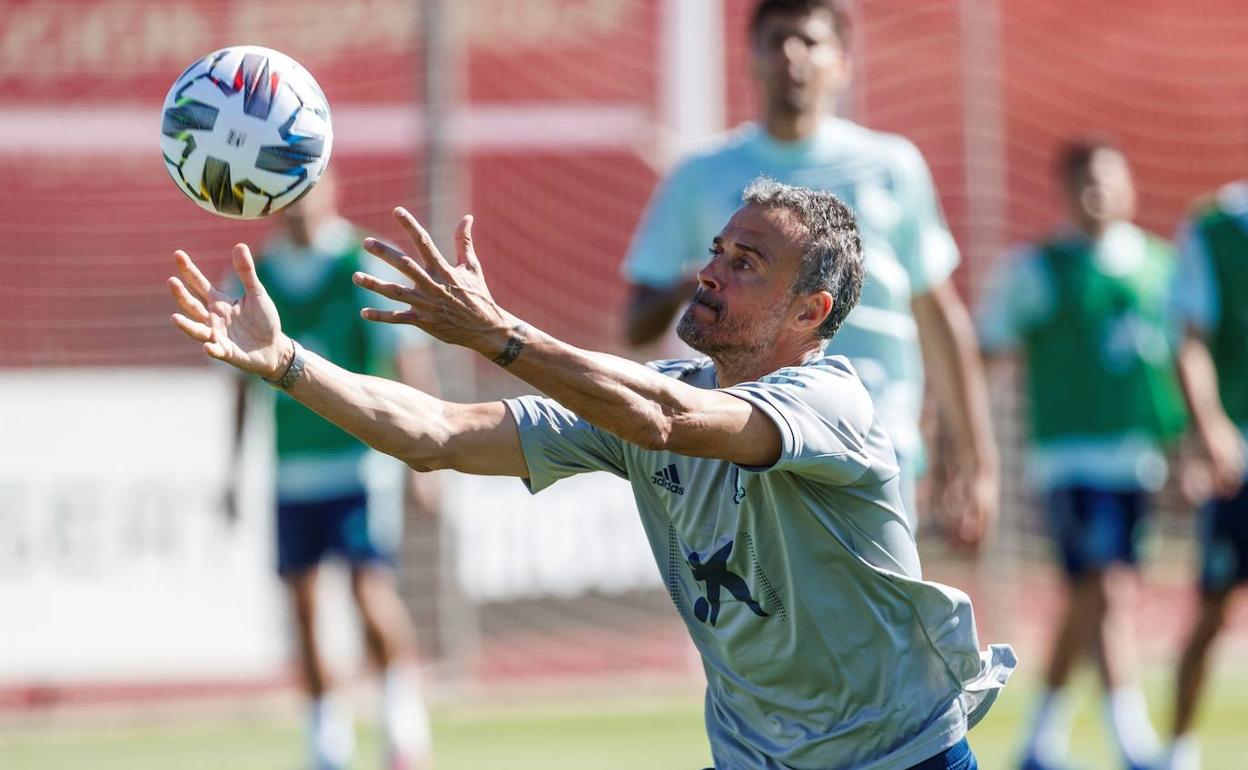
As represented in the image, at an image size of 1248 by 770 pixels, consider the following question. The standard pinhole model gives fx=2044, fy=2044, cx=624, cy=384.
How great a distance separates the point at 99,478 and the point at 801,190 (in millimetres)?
6676

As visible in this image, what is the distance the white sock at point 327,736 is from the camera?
292 inches

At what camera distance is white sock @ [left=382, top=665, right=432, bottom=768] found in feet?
25.6

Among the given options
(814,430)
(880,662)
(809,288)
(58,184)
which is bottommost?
(880,662)

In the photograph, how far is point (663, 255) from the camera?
5703mm

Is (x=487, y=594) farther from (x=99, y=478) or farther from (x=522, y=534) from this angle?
(x=99, y=478)

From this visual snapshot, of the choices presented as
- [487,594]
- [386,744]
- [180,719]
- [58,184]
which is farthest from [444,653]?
[58,184]

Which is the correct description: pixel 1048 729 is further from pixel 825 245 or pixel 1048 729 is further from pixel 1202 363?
pixel 825 245

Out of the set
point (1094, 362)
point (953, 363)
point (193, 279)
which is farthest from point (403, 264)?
point (1094, 362)

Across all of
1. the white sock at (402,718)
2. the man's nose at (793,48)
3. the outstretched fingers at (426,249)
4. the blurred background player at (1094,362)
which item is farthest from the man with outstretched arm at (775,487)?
the blurred background player at (1094,362)

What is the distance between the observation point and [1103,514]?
7.91 meters

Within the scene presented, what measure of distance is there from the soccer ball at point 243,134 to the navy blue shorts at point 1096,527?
4578mm

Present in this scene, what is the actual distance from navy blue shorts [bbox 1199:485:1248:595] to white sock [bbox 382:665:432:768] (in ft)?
9.84

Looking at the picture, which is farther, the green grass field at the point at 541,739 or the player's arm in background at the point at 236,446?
the green grass field at the point at 541,739

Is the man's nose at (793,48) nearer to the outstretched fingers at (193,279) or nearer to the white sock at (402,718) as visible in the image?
the outstretched fingers at (193,279)
